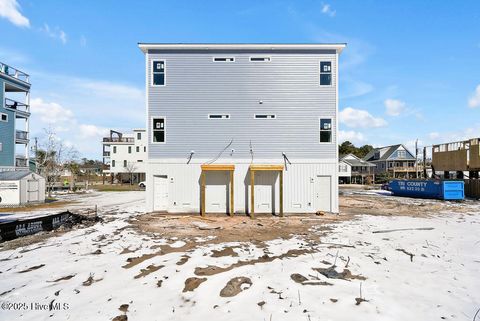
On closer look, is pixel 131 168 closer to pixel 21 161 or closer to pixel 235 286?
pixel 21 161

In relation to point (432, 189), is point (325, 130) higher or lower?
higher

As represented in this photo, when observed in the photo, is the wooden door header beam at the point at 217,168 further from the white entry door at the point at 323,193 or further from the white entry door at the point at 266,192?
the white entry door at the point at 323,193

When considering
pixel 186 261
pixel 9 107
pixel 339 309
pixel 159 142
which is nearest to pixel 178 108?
pixel 159 142

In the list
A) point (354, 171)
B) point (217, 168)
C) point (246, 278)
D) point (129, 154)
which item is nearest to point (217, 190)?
point (217, 168)

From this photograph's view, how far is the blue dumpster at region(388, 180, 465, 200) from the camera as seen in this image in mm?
23438

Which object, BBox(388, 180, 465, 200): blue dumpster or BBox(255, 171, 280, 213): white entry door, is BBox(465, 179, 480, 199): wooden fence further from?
BBox(255, 171, 280, 213): white entry door

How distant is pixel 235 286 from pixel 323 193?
11.4m

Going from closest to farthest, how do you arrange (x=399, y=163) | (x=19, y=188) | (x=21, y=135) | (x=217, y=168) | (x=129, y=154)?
(x=217, y=168), (x=19, y=188), (x=21, y=135), (x=129, y=154), (x=399, y=163)

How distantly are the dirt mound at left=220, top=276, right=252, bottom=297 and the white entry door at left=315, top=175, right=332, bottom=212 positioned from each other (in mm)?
10665

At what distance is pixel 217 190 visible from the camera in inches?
624

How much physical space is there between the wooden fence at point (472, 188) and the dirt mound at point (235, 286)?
2955cm

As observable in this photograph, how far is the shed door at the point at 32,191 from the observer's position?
21.0 metres

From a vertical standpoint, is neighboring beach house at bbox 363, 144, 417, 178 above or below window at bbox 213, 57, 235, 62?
below

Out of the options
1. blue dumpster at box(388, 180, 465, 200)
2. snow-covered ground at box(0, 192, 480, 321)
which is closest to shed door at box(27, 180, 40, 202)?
snow-covered ground at box(0, 192, 480, 321)
